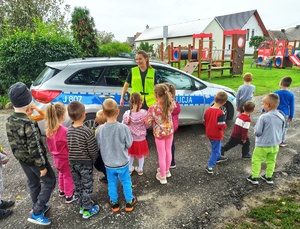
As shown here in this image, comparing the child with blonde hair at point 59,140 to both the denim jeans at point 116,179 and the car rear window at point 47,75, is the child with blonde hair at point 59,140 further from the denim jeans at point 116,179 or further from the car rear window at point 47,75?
the car rear window at point 47,75

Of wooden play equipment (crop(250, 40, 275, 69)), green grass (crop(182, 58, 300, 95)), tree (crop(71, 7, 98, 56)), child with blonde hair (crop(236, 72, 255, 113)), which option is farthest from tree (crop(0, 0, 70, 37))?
wooden play equipment (crop(250, 40, 275, 69))

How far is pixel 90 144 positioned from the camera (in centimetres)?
255

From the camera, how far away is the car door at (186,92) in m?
4.81

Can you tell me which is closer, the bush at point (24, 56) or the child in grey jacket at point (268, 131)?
the child in grey jacket at point (268, 131)

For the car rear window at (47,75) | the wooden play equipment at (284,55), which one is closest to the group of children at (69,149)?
the car rear window at (47,75)

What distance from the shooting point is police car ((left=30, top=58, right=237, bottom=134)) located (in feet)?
13.3

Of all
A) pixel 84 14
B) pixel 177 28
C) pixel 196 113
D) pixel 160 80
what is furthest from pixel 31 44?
pixel 177 28

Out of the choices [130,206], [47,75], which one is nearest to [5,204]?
[130,206]

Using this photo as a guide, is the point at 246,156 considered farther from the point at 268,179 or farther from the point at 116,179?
the point at 116,179

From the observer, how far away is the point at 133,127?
326 centimetres

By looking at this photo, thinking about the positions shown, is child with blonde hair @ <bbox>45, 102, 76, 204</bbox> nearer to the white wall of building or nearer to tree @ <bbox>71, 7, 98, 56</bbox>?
tree @ <bbox>71, 7, 98, 56</bbox>

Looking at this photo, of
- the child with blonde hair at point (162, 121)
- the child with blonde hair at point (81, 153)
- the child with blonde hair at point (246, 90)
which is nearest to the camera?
the child with blonde hair at point (81, 153)

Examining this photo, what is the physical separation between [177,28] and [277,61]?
89.2 feet

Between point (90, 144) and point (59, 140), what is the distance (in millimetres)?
416
